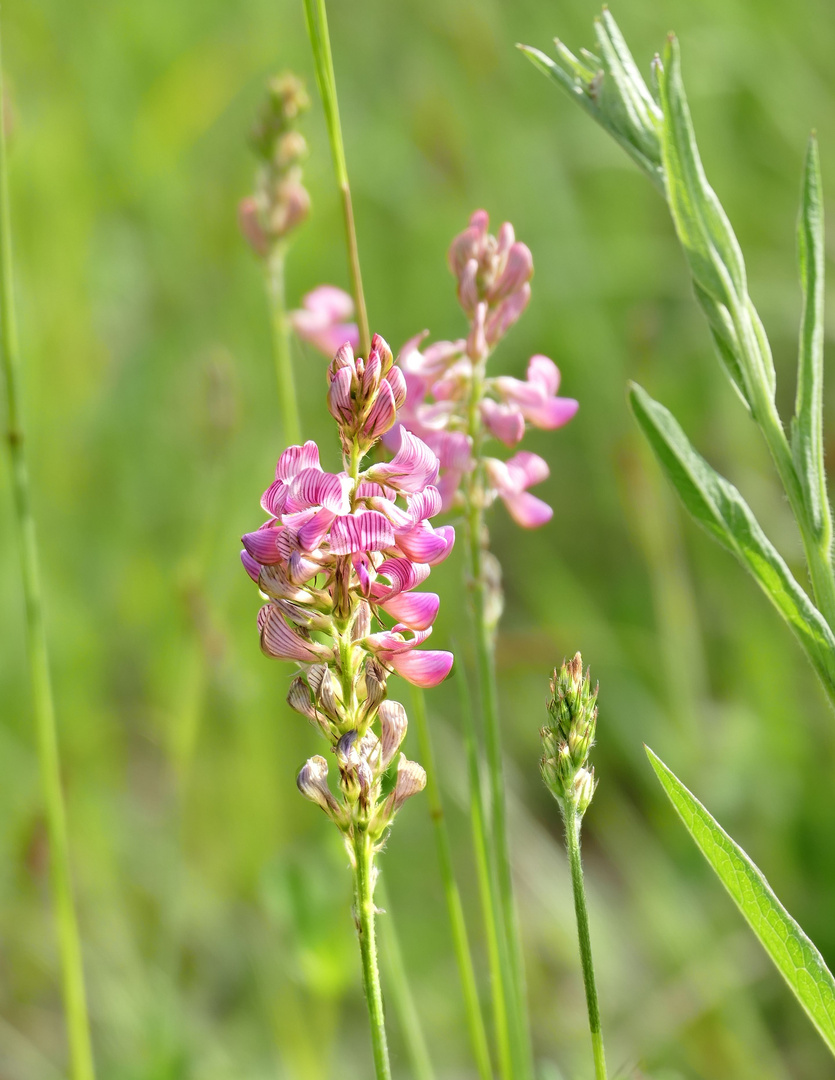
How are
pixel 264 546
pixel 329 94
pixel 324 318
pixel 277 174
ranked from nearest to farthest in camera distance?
pixel 264 546 < pixel 329 94 < pixel 324 318 < pixel 277 174

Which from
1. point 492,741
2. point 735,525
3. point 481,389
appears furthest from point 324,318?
point 735,525

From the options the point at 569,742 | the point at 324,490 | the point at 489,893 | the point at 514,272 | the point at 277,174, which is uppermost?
the point at 277,174

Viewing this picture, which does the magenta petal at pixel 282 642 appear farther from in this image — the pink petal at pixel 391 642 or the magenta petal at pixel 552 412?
the magenta petal at pixel 552 412

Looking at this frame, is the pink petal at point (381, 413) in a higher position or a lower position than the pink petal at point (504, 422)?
higher

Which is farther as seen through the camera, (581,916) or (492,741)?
(492,741)

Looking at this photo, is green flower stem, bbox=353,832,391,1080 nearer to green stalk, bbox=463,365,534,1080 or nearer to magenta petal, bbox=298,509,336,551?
magenta petal, bbox=298,509,336,551

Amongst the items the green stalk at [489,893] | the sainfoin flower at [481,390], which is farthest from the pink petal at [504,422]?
the green stalk at [489,893]

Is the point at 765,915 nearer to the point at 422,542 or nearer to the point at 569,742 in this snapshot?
the point at 569,742

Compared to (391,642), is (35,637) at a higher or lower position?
lower
